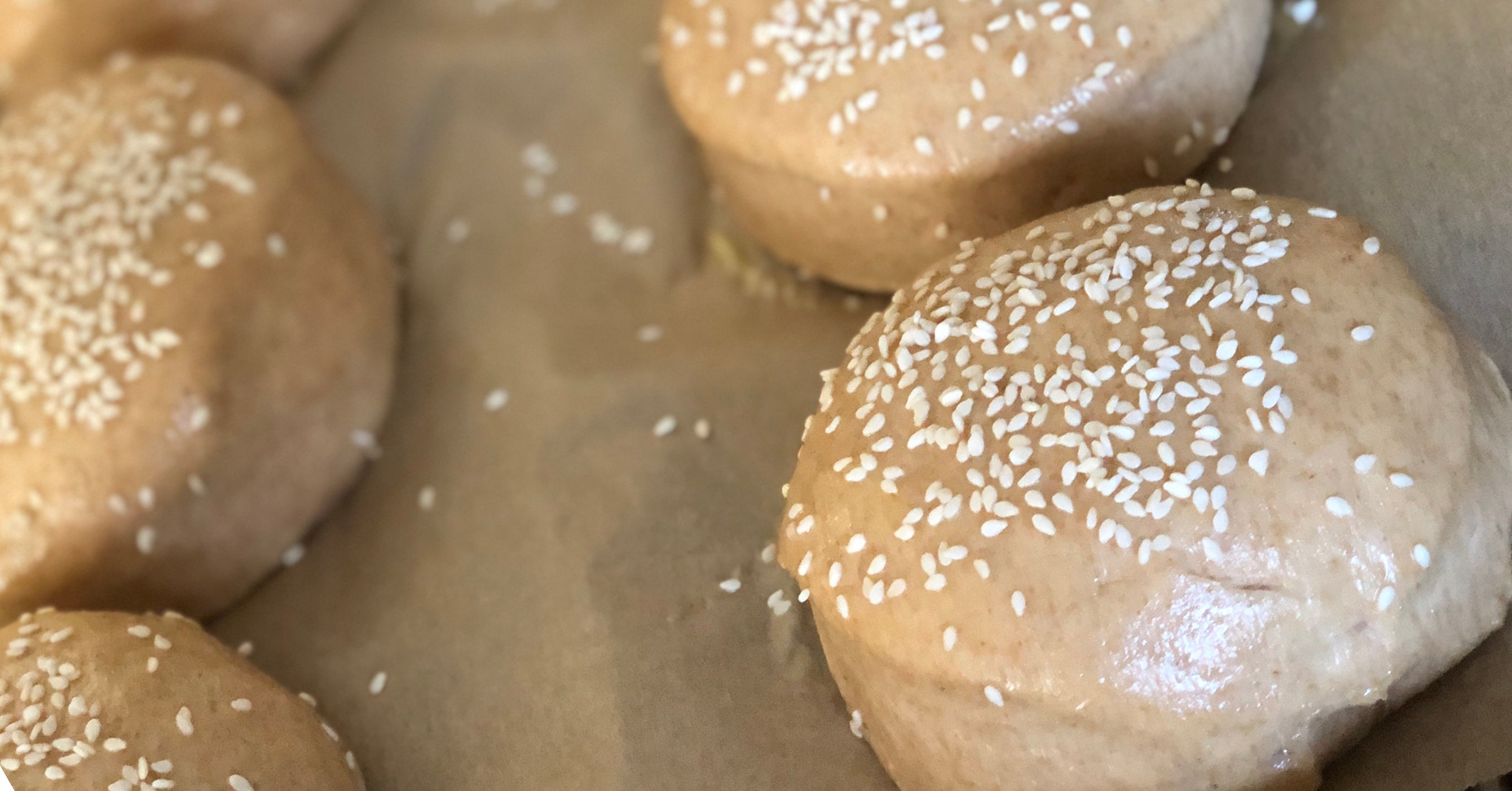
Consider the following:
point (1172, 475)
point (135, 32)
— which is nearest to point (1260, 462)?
point (1172, 475)

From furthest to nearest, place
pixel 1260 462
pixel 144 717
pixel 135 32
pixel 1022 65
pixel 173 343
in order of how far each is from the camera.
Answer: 1. pixel 135 32
2. pixel 173 343
3. pixel 1022 65
4. pixel 144 717
5. pixel 1260 462

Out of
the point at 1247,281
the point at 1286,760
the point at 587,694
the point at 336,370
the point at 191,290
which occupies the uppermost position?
the point at 1247,281

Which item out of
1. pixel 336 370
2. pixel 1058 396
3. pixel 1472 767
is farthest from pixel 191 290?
pixel 1472 767

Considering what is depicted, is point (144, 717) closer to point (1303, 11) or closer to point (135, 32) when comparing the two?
point (135, 32)

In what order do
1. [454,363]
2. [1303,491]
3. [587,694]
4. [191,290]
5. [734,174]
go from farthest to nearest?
[454,363]
[734,174]
[191,290]
[587,694]
[1303,491]

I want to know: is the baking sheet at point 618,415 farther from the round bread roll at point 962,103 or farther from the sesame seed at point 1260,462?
the sesame seed at point 1260,462

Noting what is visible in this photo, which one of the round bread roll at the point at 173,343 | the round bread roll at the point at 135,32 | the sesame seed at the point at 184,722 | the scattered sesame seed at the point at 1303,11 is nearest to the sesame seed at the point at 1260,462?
the scattered sesame seed at the point at 1303,11

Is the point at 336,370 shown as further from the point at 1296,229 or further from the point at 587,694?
the point at 1296,229
